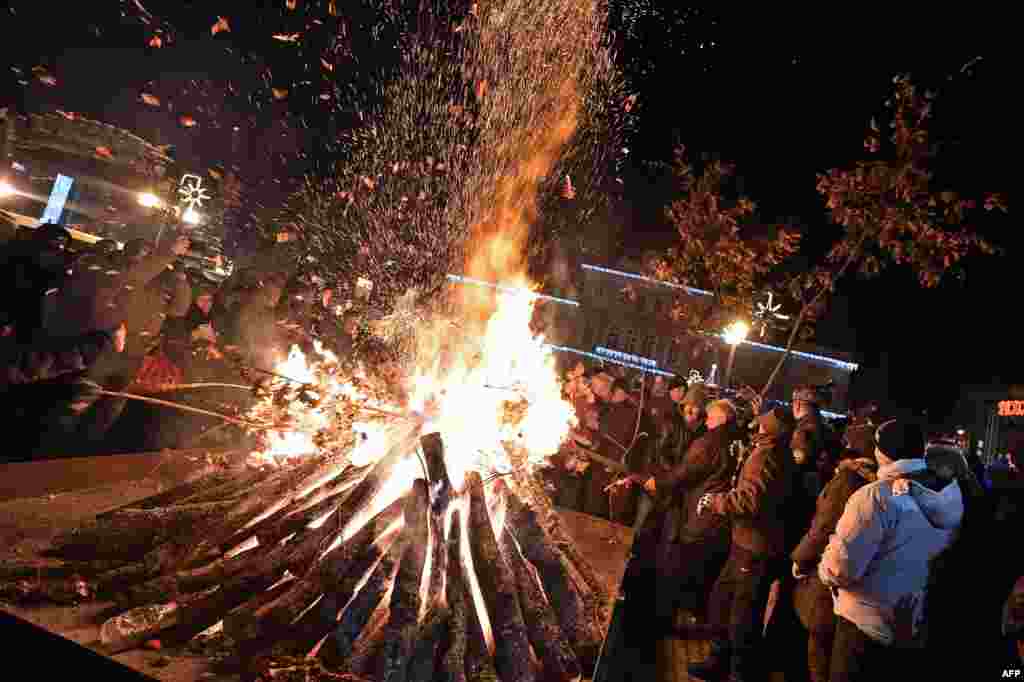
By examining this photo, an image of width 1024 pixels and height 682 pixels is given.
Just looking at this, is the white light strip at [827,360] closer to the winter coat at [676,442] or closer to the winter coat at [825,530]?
the winter coat at [676,442]

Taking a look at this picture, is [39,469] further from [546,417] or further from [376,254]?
[376,254]

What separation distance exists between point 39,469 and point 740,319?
12271mm

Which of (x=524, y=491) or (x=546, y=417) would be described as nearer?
(x=524, y=491)

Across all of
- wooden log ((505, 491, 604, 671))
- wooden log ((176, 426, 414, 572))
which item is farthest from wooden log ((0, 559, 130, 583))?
wooden log ((505, 491, 604, 671))

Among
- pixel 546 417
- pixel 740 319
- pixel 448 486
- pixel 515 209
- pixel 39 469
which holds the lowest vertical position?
pixel 39 469

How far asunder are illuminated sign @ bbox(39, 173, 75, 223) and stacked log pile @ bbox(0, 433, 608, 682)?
1280 centimetres

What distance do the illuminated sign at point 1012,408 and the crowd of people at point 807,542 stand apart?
66.1ft

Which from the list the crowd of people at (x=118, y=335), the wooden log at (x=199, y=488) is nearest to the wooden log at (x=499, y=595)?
the wooden log at (x=199, y=488)

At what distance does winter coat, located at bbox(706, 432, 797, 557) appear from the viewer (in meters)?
5.22

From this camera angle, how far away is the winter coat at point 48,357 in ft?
17.0

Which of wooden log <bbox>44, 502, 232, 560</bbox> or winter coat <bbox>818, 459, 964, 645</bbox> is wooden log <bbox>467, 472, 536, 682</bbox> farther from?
A: winter coat <bbox>818, 459, 964, 645</bbox>

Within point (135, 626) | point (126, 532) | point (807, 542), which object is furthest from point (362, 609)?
point (807, 542)

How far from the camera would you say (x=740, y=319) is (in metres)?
13.1

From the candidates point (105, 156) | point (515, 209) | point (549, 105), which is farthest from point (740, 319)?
point (105, 156)
